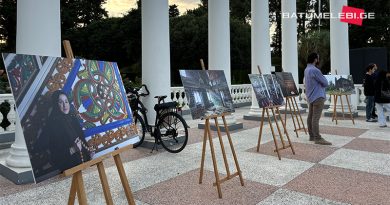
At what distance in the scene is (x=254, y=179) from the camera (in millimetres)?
4887

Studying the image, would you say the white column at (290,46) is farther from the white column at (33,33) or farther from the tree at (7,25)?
the tree at (7,25)

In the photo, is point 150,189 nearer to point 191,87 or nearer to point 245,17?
point 191,87

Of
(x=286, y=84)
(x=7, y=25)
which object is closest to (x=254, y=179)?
(x=286, y=84)

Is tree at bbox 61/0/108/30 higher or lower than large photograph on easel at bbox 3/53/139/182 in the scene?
higher

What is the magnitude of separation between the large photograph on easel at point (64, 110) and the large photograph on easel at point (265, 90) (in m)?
3.61

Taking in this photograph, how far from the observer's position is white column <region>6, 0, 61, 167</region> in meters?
5.02

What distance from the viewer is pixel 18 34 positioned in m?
5.15

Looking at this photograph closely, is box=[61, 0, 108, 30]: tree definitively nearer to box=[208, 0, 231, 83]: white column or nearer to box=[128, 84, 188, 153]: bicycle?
box=[208, 0, 231, 83]: white column

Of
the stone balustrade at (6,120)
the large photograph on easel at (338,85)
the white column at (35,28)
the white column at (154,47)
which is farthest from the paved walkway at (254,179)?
the large photograph on easel at (338,85)

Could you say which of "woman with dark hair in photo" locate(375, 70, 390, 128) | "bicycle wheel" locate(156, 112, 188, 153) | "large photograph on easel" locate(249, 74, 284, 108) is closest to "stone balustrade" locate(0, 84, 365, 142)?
"woman with dark hair in photo" locate(375, 70, 390, 128)

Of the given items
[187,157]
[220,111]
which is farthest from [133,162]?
[220,111]

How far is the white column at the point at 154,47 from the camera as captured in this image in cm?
738

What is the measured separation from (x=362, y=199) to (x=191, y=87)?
2.54 meters

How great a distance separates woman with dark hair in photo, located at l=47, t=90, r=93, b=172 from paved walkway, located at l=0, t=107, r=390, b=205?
1723mm
